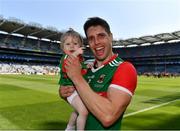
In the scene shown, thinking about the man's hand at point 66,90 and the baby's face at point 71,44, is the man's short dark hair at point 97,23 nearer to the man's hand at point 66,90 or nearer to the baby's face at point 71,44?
the baby's face at point 71,44

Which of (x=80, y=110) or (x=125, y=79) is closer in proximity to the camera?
(x=125, y=79)

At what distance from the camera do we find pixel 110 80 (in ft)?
10.3

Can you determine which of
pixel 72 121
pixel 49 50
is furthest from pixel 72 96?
pixel 49 50

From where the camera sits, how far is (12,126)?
983 centimetres

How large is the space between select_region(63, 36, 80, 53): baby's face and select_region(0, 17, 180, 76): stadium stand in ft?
298

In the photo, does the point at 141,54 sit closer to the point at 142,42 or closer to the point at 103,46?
the point at 142,42

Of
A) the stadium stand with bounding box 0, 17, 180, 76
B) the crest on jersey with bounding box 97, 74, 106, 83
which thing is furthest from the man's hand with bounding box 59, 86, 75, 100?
the stadium stand with bounding box 0, 17, 180, 76

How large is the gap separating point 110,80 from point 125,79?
0.23 metres

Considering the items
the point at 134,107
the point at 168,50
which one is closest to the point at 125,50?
the point at 168,50

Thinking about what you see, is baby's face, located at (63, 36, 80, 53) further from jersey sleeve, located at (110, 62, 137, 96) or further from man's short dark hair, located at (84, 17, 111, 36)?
jersey sleeve, located at (110, 62, 137, 96)

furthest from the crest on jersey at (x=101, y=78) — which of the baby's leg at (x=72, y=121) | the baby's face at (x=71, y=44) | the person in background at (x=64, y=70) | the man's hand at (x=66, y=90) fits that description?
the baby's leg at (x=72, y=121)

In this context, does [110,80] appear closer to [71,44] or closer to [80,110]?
[80,110]

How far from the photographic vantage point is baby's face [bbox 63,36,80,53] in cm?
402

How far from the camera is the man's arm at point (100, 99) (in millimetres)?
2766
